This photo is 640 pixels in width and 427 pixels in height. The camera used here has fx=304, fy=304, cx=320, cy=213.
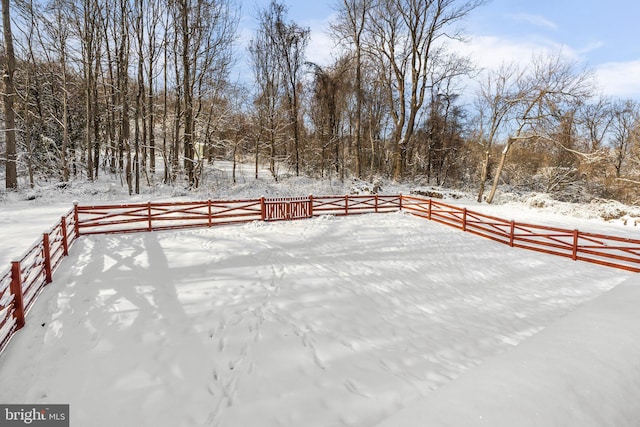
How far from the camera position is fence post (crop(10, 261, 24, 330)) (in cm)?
459

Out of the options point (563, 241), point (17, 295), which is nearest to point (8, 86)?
point (17, 295)

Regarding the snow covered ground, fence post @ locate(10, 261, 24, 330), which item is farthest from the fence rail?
the snow covered ground

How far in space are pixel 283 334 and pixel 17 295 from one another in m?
4.17

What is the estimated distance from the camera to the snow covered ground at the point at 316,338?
8.68 ft

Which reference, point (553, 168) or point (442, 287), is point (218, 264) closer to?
point (442, 287)

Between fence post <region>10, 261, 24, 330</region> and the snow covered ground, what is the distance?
0.19 metres

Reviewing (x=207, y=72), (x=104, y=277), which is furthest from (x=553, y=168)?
(x=104, y=277)

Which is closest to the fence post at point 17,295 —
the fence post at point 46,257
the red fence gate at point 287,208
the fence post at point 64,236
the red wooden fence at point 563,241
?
the fence post at point 46,257

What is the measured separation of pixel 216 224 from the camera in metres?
12.5

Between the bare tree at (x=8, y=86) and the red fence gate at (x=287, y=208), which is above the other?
the bare tree at (x=8, y=86)

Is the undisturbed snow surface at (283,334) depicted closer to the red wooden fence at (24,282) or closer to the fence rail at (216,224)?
the red wooden fence at (24,282)

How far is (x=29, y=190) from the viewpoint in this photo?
16109mm

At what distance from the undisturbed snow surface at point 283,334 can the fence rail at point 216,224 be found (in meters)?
0.44

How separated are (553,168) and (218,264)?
3258cm
